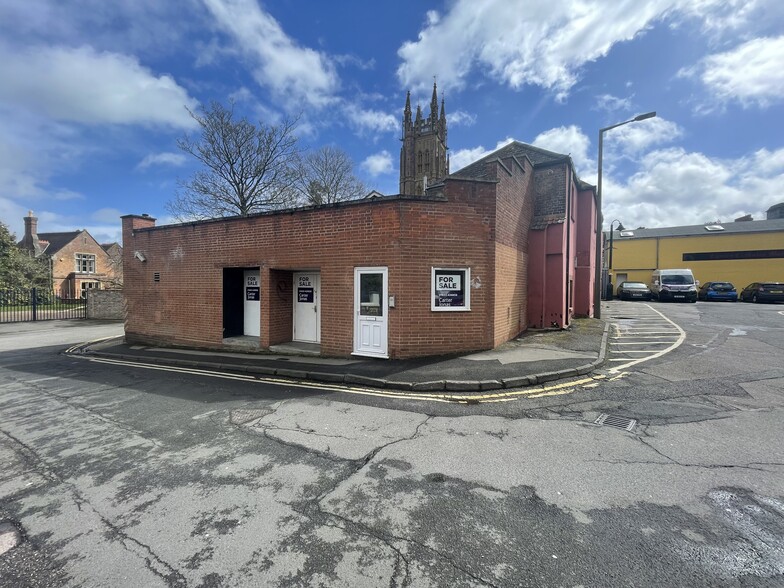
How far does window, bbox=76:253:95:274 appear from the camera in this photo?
43.8 m

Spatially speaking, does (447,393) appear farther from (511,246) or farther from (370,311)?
(511,246)

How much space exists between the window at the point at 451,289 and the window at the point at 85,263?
53626 millimetres

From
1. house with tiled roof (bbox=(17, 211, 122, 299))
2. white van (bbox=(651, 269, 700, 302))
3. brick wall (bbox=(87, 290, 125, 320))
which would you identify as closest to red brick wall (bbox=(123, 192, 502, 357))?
brick wall (bbox=(87, 290, 125, 320))

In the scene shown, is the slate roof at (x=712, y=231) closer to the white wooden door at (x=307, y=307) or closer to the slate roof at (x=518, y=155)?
the slate roof at (x=518, y=155)

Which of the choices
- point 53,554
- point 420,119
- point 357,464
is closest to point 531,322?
point 357,464

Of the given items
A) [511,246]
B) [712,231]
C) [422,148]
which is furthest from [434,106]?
[511,246]

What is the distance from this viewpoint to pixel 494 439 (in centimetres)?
435

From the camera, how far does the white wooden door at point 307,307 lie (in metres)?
10.5

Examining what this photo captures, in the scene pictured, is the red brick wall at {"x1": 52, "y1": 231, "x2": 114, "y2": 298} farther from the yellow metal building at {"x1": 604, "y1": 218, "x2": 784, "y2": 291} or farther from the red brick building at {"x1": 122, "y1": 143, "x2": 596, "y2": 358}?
the yellow metal building at {"x1": 604, "y1": 218, "x2": 784, "y2": 291}

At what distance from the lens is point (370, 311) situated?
8875 mm

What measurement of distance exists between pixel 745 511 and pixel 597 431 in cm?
167

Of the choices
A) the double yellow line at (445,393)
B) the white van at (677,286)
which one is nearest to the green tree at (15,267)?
the double yellow line at (445,393)

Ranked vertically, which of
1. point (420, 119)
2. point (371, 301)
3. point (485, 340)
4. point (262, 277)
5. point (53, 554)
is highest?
point (420, 119)

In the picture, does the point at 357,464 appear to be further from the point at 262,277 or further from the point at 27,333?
the point at 27,333
